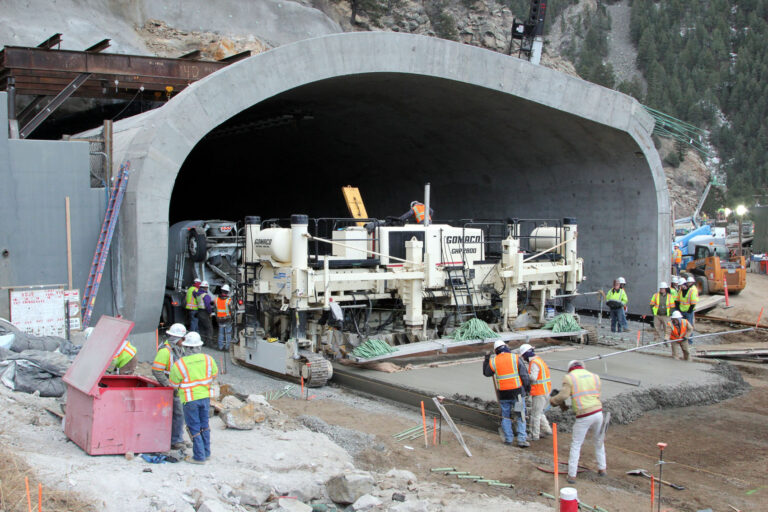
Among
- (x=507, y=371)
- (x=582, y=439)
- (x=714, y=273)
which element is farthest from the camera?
(x=714, y=273)

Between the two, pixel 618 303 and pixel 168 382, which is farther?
pixel 618 303

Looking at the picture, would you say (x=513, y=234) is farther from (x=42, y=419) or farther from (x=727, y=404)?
(x=42, y=419)

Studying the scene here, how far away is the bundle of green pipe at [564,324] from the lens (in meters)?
15.0

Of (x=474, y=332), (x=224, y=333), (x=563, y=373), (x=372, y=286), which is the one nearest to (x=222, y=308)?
(x=224, y=333)

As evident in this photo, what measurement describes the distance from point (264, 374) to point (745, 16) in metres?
103

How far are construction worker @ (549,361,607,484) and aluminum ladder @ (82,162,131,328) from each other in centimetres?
901

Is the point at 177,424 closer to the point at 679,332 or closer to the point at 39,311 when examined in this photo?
the point at 39,311

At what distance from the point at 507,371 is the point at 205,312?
29.0ft

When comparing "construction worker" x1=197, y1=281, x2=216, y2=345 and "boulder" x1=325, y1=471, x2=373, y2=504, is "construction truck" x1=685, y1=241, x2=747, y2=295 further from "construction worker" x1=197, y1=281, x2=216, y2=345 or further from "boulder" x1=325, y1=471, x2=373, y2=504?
"boulder" x1=325, y1=471, x2=373, y2=504

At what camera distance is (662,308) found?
16734 mm

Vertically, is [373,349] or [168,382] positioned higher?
[168,382]

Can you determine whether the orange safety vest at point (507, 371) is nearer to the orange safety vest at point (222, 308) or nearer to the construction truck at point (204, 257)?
the orange safety vest at point (222, 308)

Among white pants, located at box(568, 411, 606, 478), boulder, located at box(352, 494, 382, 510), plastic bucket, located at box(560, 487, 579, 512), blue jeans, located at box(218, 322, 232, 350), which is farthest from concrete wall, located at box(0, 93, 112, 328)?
plastic bucket, located at box(560, 487, 579, 512)

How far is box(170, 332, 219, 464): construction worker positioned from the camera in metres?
7.23
